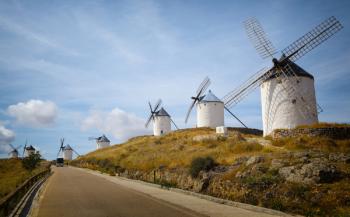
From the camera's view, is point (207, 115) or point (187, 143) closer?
point (187, 143)

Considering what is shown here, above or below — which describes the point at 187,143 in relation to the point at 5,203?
above

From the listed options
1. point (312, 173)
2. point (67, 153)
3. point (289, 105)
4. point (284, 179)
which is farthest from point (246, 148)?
point (67, 153)

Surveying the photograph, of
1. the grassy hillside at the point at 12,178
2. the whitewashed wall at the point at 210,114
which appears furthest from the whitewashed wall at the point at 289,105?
the whitewashed wall at the point at 210,114

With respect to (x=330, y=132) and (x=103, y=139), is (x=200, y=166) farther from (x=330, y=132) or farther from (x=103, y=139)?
(x=103, y=139)

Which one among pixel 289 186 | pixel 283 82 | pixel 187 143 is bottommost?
pixel 289 186

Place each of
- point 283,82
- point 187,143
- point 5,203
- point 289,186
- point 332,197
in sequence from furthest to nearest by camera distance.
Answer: point 187,143 < point 283,82 < point 289,186 < point 332,197 < point 5,203

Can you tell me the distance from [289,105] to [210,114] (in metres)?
27.0

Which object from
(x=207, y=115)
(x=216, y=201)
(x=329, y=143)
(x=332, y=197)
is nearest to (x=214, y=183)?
(x=216, y=201)

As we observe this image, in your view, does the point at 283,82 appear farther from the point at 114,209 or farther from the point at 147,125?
the point at 147,125

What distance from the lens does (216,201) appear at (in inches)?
584

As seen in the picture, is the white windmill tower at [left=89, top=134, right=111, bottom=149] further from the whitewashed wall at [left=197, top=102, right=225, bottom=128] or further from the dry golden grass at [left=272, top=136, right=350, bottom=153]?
the dry golden grass at [left=272, top=136, right=350, bottom=153]

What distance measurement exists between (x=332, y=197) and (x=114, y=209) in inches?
338

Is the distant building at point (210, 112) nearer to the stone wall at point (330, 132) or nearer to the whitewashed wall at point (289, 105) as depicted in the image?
the whitewashed wall at point (289, 105)

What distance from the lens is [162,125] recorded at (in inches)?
2896
